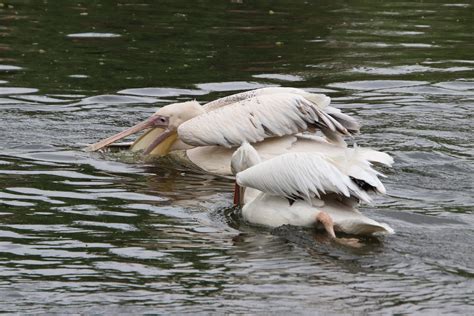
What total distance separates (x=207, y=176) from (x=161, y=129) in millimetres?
860

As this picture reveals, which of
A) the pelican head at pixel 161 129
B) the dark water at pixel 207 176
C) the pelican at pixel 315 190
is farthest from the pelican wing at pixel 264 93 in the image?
the pelican at pixel 315 190

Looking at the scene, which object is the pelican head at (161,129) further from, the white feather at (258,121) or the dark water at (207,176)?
the white feather at (258,121)

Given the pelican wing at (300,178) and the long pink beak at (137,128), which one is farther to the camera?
the long pink beak at (137,128)

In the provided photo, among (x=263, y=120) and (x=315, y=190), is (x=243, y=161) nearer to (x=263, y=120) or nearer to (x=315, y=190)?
(x=315, y=190)

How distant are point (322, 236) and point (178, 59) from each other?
6.10 meters

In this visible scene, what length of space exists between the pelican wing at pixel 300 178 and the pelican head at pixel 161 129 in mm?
2136

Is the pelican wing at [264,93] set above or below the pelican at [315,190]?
above

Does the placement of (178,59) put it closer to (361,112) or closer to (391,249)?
(361,112)

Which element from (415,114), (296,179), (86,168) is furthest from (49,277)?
(415,114)

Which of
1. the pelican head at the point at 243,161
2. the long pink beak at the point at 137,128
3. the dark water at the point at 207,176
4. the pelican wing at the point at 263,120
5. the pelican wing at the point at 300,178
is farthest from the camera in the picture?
the long pink beak at the point at 137,128

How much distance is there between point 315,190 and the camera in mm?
6586

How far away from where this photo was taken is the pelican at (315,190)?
6523mm

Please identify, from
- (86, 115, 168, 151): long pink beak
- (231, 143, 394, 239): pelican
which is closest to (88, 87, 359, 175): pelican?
(86, 115, 168, 151): long pink beak

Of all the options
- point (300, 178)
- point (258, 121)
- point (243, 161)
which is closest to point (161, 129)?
point (258, 121)
